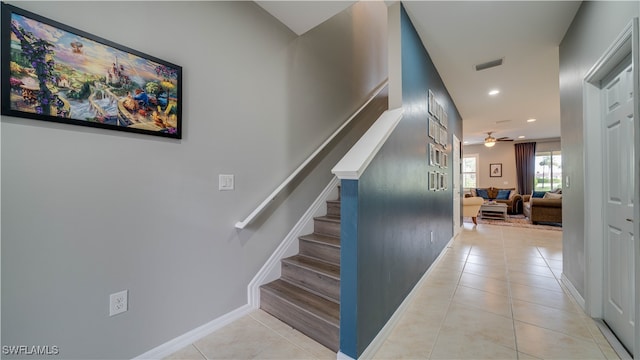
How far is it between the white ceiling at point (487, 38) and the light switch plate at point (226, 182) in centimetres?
150

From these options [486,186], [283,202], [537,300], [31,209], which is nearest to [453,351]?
[537,300]

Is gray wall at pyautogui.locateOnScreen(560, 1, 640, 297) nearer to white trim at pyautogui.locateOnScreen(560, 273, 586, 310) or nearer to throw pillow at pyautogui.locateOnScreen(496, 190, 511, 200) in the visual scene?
white trim at pyautogui.locateOnScreen(560, 273, 586, 310)

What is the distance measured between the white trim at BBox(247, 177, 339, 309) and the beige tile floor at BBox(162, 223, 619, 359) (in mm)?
168

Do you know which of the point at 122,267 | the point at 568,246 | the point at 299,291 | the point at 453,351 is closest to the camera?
the point at 122,267

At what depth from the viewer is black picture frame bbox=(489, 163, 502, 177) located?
→ 984cm

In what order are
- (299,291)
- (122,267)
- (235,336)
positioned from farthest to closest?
(299,291), (235,336), (122,267)

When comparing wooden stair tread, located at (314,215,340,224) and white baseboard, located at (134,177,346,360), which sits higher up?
wooden stair tread, located at (314,215,340,224)

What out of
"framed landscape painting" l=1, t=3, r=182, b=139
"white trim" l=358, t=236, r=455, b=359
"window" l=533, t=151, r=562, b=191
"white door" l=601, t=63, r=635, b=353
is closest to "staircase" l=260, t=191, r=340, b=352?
"white trim" l=358, t=236, r=455, b=359

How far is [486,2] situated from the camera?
2146 millimetres

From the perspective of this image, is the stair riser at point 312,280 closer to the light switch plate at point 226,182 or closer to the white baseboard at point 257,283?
the white baseboard at point 257,283

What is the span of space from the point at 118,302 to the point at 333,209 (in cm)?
193

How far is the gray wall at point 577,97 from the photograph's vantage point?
5.66 ft

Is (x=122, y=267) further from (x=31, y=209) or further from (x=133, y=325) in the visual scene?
(x=31, y=209)

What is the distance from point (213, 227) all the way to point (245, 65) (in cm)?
132
